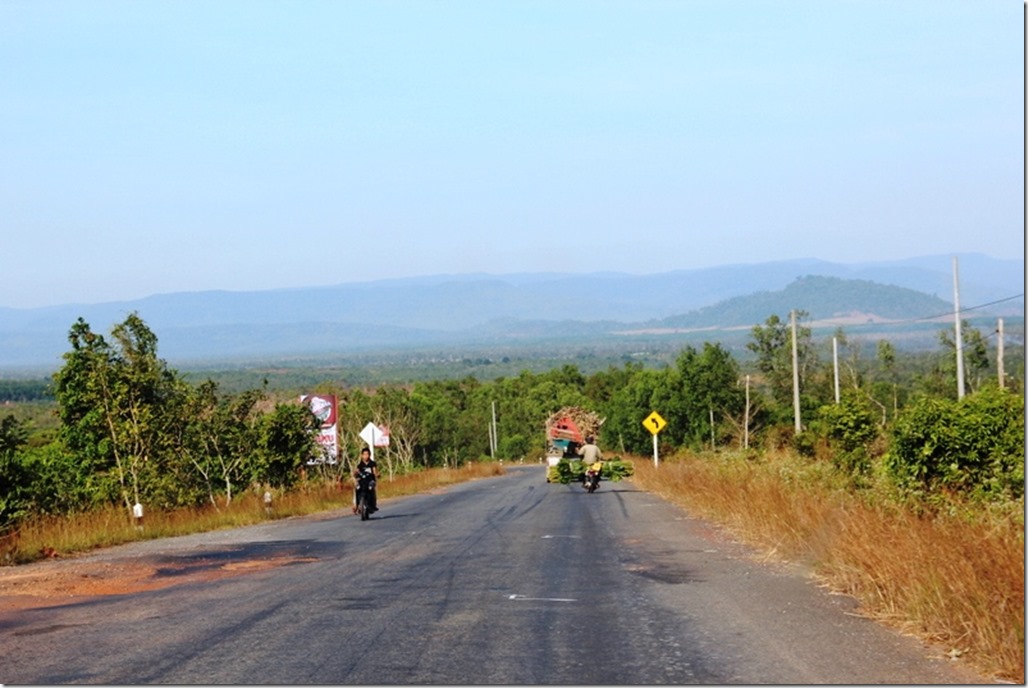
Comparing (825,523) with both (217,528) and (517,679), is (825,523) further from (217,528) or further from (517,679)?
(217,528)

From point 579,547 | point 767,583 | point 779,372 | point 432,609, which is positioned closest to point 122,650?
point 432,609

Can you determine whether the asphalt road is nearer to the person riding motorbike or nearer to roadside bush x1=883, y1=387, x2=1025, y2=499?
roadside bush x1=883, y1=387, x2=1025, y2=499

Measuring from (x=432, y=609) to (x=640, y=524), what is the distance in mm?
12918

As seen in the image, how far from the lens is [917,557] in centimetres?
1139

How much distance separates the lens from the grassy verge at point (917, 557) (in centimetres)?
937

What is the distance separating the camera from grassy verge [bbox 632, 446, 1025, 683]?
30.7ft

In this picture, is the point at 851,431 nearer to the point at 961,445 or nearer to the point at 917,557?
the point at 961,445

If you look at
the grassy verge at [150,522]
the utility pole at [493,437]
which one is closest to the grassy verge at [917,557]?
the grassy verge at [150,522]

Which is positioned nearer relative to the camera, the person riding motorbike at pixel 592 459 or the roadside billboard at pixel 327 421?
the person riding motorbike at pixel 592 459

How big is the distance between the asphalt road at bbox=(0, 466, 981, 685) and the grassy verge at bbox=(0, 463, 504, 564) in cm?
224

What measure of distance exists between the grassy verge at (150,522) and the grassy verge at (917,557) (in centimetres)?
1105

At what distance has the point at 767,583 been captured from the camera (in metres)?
14.2

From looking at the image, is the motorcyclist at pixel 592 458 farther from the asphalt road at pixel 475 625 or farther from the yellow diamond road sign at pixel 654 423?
the asphalt road at pixel 475 625

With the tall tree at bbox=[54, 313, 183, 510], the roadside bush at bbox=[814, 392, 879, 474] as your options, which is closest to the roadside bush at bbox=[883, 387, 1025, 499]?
the roadside bush at bbox=[814, 392, 879, 474]
